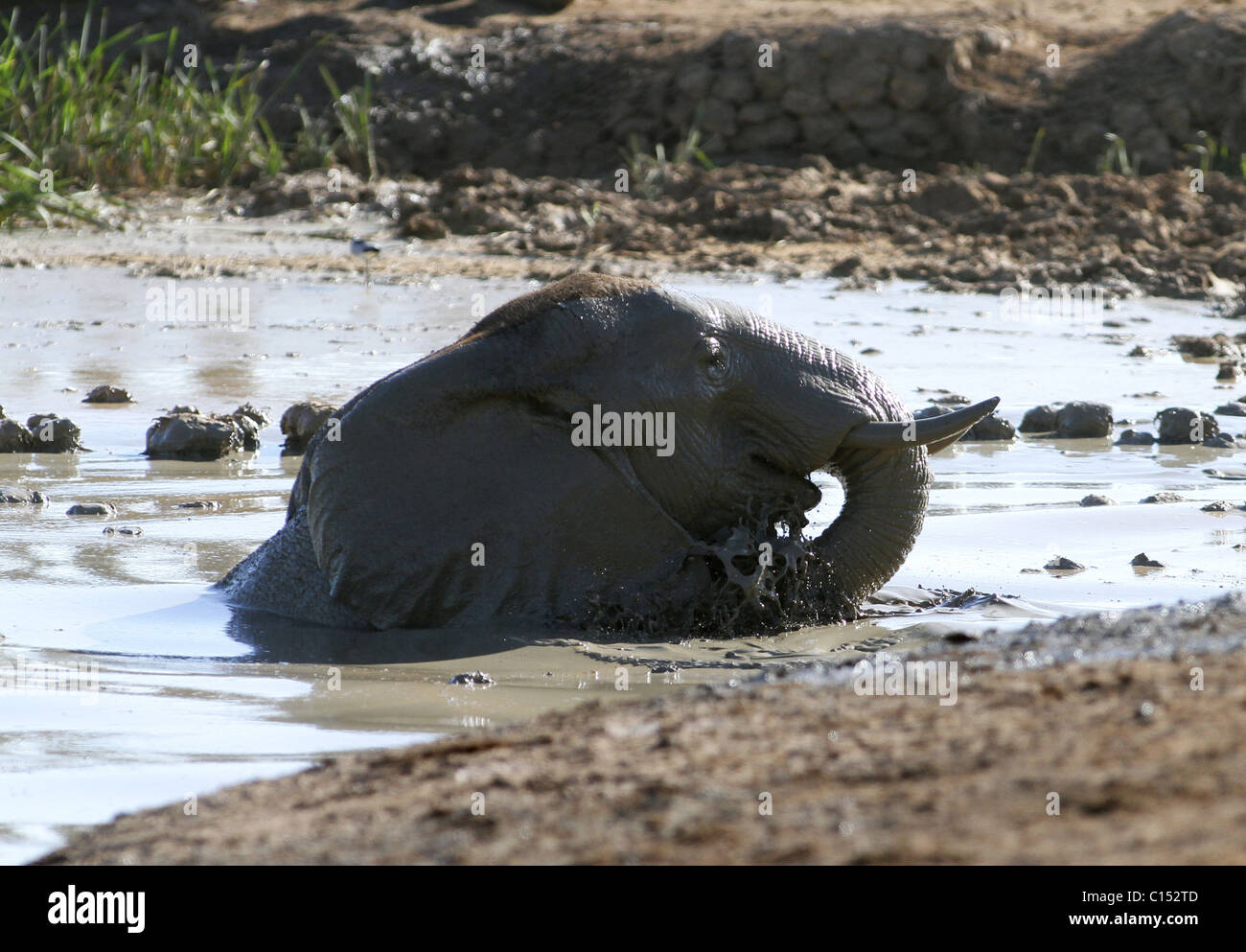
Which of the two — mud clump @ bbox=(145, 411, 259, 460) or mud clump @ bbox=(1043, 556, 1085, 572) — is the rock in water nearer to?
mud clump @ bbox=(145, 411, 259, 460)

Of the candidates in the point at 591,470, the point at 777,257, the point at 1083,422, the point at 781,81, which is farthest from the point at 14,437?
the point at 781,81

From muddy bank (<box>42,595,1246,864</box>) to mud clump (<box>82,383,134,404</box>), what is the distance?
17.7 ft

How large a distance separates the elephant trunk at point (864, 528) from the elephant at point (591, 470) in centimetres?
9

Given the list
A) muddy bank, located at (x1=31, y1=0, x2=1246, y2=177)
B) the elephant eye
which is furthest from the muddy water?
muddy bank, located at (x1=31, y1=0, x2=1246, y2=177)

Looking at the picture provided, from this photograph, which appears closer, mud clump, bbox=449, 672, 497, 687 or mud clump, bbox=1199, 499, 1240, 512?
mud clump, bbox=449, 672, 497, 687

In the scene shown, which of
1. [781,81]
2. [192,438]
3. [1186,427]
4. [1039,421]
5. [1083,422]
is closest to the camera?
[192,438]

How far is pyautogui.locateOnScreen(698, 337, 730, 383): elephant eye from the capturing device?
4.38 metres

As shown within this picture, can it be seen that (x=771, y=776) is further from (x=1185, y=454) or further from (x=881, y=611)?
(x=1185, y=454)

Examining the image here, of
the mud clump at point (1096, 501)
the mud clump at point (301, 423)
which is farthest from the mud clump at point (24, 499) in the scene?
the mud clump at point (1096, 501)

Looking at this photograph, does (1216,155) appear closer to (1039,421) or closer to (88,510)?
(1039,421)

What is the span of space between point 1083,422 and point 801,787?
5743 millimetres

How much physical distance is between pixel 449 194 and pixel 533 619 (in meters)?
11.6

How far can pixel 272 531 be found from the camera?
18.9 feet
